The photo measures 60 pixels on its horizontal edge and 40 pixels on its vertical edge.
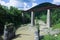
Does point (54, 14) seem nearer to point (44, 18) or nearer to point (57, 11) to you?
point (57, 11)

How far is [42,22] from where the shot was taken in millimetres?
12695

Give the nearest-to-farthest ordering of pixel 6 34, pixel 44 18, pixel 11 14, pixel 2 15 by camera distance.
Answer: pixel 6 34, pixel 2 15, pixel 44 18, pixel 11 14

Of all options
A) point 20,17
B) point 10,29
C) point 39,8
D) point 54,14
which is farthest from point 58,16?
point 20,17

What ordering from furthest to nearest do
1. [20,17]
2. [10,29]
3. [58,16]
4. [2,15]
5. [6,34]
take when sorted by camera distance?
[20,17] < [2,15] < [58,16] < [10,29] < [6,34]

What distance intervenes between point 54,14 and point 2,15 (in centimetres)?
315

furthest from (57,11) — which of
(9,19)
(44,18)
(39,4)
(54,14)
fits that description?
(9,19)

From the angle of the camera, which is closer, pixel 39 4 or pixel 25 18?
pixel 39 4

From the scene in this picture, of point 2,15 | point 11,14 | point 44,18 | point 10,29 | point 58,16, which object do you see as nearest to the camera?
point 10,29

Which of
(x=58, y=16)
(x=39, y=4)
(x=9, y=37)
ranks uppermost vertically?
(x=39, y=4)

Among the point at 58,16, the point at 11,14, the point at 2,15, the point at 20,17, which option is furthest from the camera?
the point at 20,17

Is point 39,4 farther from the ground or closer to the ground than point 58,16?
farther from the ground

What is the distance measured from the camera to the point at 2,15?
11727 mm

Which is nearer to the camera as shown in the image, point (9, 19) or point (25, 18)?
point (9, 19)

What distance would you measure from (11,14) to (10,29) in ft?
15.0
